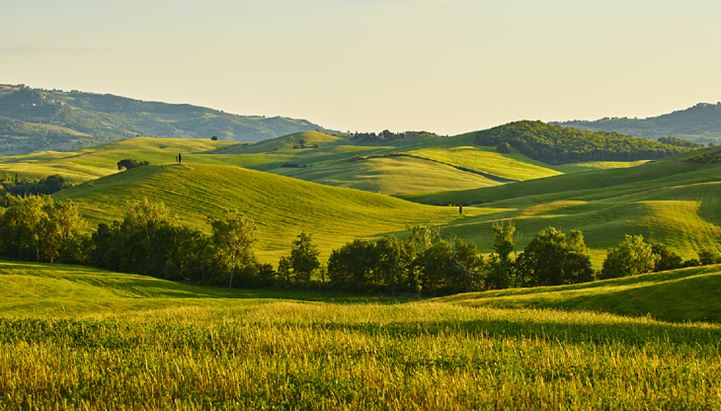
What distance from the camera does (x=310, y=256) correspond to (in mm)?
95875

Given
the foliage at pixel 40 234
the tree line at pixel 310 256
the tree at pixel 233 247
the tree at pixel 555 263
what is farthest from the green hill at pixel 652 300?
the foliage at pixel 40 234

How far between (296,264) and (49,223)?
46.6 m

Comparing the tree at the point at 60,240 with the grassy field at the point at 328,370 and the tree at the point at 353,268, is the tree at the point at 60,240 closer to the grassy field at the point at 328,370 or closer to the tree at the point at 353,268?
the tree at the point at 353,268

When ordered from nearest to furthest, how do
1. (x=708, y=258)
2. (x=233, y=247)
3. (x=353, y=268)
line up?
(x=708, y=258) < (x=353, y=268) < (x=233, y=247)

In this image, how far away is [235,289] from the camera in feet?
314

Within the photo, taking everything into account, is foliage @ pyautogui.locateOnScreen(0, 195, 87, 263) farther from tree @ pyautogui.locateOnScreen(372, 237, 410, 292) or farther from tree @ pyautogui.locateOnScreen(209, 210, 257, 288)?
tree @ pyautogui.locateOnScreen(372, 237, 410, 292)

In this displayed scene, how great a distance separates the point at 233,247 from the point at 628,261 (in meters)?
56.9

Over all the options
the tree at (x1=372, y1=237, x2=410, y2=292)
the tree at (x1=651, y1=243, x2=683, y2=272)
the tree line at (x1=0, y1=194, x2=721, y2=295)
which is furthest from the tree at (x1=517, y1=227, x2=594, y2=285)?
the tree at (x1=651, y1=243, x2=683, y2=272)

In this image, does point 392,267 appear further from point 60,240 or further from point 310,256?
point 60,240

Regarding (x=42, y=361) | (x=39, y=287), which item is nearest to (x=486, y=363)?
(x=42, y=361)

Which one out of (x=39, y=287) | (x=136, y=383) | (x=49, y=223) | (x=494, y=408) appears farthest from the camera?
(x=49, y=223)

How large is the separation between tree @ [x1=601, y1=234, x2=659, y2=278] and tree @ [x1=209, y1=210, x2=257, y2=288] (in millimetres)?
51070

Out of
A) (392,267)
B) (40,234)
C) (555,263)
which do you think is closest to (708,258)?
(555,263)

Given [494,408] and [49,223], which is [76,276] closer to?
[49,223]
